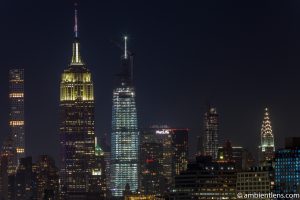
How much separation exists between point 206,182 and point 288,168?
15.9 m

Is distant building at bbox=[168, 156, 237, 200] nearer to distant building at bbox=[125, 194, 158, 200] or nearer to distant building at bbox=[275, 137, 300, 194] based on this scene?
distant building at bbox=[275, 137, 300, 194]

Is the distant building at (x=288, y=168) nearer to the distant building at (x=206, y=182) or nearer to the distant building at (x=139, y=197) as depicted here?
the distant building at (x=206, y=182)

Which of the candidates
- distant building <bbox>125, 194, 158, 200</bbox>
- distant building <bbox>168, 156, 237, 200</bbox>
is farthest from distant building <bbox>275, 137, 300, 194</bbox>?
distant building <bbox>125, 194, 158, 200</bbox>

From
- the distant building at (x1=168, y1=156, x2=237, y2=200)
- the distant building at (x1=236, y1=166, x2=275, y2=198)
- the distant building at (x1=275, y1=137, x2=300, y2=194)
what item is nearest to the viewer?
the distant building at (x1=275, y1=137, x2=300, y2=194)

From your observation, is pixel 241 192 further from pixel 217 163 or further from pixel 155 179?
pixel 155 179

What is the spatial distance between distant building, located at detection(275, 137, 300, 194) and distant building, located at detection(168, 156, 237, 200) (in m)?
10.5

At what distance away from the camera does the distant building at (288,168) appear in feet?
405

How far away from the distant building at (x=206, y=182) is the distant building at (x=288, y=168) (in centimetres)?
1046

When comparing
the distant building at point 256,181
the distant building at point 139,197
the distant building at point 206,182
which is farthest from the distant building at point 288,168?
the distant building at point 139,197

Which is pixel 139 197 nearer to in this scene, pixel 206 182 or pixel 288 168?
pixel 206 182

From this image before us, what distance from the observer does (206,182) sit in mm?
140000

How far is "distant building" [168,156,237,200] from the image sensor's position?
13800cm

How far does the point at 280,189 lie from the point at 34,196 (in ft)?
192


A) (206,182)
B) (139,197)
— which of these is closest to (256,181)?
(206,182)
